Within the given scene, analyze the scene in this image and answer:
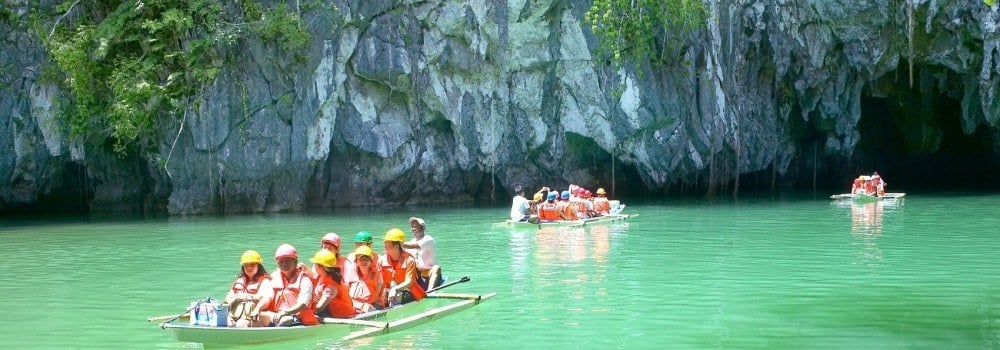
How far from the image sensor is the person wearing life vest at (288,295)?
10.7 meters

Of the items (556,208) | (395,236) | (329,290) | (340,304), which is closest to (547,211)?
(556,208)

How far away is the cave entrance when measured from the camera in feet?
131

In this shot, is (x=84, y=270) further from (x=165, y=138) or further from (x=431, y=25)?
(x=431, y=25)

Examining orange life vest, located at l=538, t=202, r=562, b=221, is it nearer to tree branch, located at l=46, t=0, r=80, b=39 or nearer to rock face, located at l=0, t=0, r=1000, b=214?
rock face, located at l=0, t=0, r=1000, b=214

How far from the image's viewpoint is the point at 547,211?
25.0m

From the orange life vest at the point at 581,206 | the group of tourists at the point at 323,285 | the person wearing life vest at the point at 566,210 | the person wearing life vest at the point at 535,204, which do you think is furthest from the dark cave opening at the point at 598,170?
the group of tourists at the point at 323,285

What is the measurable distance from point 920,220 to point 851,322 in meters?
14.3

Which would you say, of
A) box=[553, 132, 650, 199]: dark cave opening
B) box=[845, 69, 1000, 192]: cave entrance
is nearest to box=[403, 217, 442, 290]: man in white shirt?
box=[553, 132, 650, 199]: dark cave opening

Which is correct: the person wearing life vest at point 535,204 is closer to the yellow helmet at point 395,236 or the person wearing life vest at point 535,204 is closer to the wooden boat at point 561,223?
the wooden boat at point 561,223

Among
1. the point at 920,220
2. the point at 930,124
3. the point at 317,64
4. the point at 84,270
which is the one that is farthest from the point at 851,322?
the point at 930,124

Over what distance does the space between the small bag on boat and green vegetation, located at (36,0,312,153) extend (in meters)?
20.5

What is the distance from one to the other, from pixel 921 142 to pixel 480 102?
18.6 meters

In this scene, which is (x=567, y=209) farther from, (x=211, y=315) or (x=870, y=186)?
(x=211, y=315)

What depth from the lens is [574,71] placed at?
114 ft
